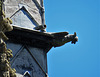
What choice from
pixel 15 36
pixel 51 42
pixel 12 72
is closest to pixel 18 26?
pixel 15 36

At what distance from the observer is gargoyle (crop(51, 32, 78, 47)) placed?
14.7 meters

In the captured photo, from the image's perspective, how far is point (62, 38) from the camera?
48.5 ft

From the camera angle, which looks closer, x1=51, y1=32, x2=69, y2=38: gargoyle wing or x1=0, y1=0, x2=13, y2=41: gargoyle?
x1=0, y1=0, x2=13, y2=41: gargoyle

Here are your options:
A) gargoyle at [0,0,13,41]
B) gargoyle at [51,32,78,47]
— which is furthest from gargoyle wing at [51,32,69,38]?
gargoyle at [0,0,13,41]

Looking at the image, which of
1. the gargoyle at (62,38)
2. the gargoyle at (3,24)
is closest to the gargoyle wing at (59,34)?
the gargoyle at (62,38)

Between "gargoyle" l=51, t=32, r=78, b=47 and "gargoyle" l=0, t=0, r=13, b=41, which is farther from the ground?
"gargoyle" l=51, t=32, r=78, b=47

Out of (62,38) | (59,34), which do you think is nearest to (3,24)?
(59,34)

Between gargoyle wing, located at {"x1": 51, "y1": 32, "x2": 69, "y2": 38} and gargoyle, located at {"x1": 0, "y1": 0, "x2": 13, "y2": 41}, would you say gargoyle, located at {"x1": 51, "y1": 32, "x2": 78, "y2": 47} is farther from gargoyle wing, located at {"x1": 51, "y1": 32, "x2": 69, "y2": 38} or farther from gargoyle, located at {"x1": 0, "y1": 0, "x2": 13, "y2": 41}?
gargoyle, located at {"x1": 0, "y1": 0, "x2": 13, "y2": 41}

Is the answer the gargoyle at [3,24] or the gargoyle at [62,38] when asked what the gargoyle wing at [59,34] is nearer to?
the gargoyle at [62,38]

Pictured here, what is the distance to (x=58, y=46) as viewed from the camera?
1504cm

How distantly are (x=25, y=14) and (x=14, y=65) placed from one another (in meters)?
2.06

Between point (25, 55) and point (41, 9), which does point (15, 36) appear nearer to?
point (25, 55)

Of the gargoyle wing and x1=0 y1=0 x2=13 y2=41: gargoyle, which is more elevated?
the gargoyle wing

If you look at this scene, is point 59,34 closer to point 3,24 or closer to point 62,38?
point 62,38
